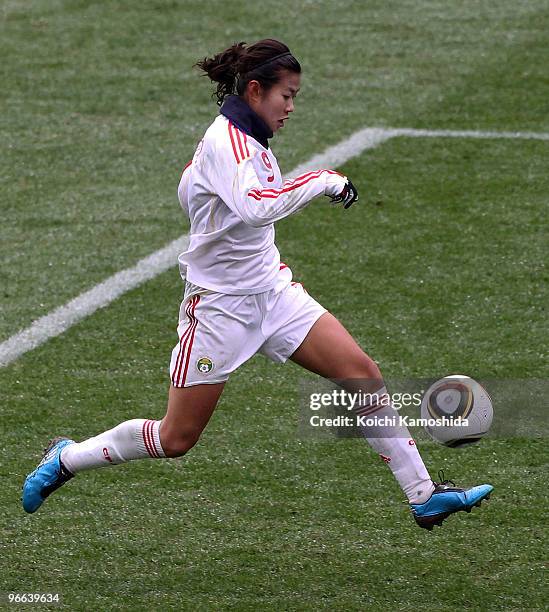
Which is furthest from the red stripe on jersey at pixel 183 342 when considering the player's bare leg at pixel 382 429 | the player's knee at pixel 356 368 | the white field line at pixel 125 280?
the white field line at pixel 125 280

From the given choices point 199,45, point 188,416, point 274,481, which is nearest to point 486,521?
point 274,481

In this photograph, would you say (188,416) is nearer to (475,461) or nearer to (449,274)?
(475,461)

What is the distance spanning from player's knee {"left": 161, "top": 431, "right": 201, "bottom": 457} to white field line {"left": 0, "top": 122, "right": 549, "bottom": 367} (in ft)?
7.26

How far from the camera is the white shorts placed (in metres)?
5.27

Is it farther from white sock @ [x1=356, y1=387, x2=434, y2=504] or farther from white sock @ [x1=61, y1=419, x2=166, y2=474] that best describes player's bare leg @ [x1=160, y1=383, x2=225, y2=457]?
white sock @ [x1=356, y1=387, x2=434, y2=504]

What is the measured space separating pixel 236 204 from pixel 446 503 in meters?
1.47

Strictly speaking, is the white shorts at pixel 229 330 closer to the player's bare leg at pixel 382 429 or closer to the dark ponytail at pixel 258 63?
the player's bare leg at pixel 382 429

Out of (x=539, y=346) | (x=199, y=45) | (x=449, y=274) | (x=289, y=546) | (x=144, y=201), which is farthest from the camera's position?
(x=199, y=45)

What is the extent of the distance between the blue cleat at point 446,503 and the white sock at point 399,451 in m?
0.03

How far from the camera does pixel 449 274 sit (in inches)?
332

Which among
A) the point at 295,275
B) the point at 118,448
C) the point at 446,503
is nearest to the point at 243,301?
the point at 118,448

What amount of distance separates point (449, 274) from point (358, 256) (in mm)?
613

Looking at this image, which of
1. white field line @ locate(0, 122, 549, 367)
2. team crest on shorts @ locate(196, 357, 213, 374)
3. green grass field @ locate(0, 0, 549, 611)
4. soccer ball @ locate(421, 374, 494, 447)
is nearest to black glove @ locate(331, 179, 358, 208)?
team crest on shorts @ locate(196, 357, 213, 374)

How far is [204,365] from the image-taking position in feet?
17.3
